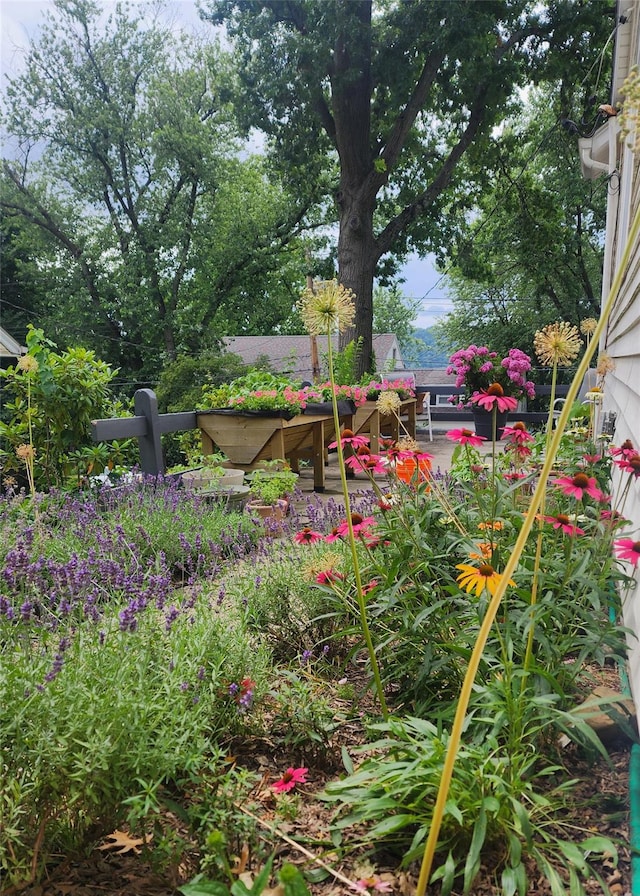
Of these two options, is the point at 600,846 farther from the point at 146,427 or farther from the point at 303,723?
the point at 146,427

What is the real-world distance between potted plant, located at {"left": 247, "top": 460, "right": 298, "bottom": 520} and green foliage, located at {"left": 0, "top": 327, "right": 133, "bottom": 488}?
1.04m

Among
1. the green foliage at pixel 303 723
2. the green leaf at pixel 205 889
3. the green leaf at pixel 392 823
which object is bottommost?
the green foliage at pixel 303 723

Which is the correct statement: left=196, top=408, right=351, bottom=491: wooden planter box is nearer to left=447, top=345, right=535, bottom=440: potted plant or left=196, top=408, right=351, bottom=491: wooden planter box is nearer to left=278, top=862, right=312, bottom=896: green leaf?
left=447, top=345, right=535, bottom=440: potted plant

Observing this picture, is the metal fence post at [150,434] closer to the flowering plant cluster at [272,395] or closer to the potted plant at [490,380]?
the flowering plant cluster at [272,395]

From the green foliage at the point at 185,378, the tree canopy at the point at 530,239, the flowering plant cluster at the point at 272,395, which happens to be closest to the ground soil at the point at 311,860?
the flowering plant cluster at the point at 272,395

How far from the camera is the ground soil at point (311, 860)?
1.09 meters

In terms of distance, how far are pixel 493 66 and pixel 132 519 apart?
8733 mm

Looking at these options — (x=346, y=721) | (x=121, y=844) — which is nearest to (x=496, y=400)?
(x=346, y=721)

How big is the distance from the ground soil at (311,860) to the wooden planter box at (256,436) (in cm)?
382

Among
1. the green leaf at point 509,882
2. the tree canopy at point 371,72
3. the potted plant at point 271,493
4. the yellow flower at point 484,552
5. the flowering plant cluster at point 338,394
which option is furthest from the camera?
the tree canopy at point 371,72

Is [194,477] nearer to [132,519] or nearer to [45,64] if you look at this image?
[132,519]

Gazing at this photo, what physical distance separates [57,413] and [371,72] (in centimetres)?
751

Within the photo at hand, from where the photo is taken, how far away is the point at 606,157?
17.7 feet

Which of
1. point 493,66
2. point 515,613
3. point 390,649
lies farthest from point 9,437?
point 493,66
